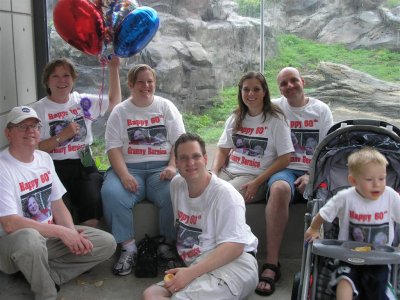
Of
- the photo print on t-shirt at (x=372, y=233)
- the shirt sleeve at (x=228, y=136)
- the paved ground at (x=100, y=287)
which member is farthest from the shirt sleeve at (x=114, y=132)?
the photo print on t-shirt at (x=372, y=233)

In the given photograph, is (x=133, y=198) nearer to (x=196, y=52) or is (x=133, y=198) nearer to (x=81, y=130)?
(x=81, y=130)

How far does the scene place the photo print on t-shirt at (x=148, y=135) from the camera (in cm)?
325

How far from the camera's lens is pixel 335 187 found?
8.43ft

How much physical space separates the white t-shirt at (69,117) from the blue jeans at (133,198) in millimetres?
297

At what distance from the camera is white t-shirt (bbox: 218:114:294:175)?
310cm

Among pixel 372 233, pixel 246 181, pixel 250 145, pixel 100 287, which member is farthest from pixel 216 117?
pixel 372 233

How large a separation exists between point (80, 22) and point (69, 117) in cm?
67

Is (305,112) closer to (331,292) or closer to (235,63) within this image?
(235,63)

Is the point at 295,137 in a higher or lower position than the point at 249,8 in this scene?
lower

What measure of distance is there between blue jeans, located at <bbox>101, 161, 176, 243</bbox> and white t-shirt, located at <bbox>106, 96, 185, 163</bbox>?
0.07m

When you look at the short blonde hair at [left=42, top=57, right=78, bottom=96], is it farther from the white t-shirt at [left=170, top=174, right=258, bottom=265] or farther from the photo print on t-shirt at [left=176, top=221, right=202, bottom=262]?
the photo print on t-shirt at [left=176, top=221, right=202, bottom=262]

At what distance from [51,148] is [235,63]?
149 centimetres

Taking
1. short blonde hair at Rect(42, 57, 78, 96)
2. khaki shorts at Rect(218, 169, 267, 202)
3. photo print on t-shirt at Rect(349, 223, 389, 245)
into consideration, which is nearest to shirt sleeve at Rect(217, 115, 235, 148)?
khaki shorts at Rect(218, 169, 267, 202)

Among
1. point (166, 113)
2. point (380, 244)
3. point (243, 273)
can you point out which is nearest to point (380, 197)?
point (380, 244)
